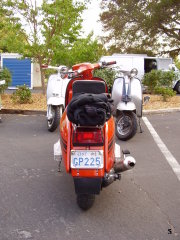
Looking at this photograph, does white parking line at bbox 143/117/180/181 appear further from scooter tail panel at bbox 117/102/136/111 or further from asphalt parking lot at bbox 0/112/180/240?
scooter tail panel at bbox 117/102/136/111

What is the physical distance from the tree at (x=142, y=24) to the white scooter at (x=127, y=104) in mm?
14737

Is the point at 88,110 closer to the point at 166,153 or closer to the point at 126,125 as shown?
the point at 166,153

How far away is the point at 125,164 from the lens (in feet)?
11.8

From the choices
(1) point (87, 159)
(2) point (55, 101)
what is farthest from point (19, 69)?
(1) point (87, 159)

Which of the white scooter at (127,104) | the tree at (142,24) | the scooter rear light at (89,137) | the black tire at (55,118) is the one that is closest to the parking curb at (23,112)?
the black tire at (55,118)

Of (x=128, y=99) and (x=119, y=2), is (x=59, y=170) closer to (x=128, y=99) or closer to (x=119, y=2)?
(x=128, y=99)

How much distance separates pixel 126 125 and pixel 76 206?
314cm

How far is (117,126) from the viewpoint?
22.2 ft

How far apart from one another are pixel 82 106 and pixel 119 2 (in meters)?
21.0

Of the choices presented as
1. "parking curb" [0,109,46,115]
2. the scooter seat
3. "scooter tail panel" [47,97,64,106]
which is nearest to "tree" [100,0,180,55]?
"parking curb" [0,109,46,115]

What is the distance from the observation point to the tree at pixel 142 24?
68.3ft

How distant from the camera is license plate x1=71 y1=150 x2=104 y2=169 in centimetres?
336

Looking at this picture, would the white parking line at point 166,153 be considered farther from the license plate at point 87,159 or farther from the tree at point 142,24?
the tree at point 142,24

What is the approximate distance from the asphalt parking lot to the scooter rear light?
0.72 m
